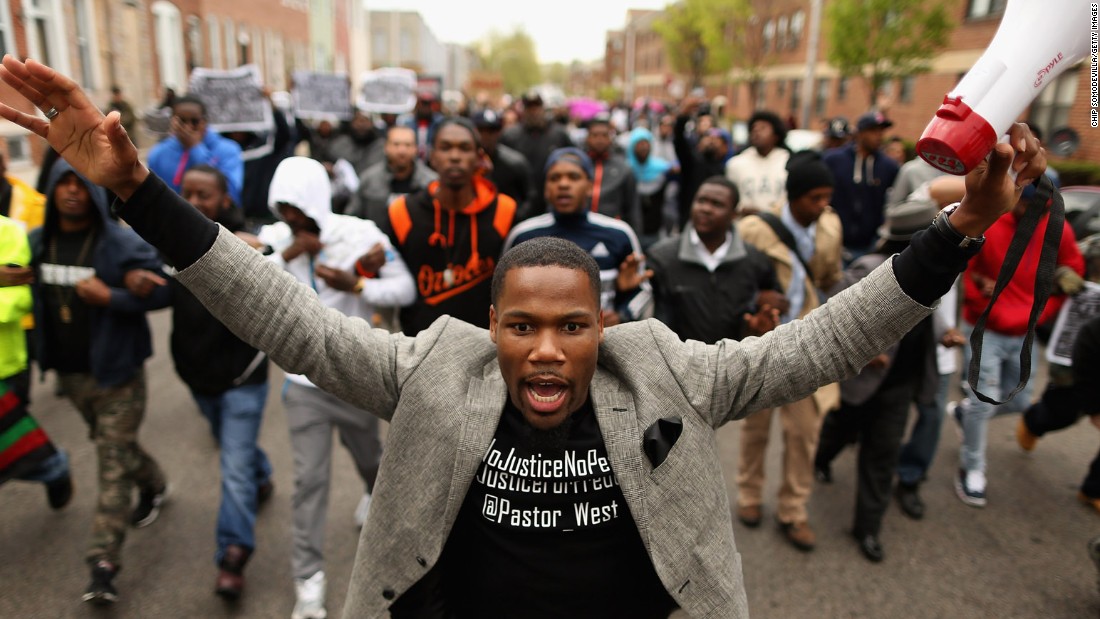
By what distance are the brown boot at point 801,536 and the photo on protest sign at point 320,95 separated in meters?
8.70

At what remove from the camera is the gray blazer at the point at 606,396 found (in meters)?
1.60

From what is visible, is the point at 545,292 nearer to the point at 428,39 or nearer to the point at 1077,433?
the point at 1077,433

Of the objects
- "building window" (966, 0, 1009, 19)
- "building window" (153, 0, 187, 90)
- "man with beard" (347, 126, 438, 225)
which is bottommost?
"man with beard" (347, 126, 438, 225)

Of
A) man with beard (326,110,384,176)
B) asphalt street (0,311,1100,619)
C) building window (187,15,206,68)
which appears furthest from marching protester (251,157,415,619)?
building window (187,15,206,68)

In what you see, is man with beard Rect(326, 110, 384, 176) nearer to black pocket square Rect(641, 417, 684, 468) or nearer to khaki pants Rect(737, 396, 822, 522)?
khaki pants Rect(737, 396, 822, 522)

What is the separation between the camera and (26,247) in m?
3.35

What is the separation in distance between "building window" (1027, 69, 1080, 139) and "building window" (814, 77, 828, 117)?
546 inches

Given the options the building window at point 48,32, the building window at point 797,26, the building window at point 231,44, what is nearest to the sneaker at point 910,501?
the building window at point 48,32

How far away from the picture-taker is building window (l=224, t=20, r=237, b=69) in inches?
1022

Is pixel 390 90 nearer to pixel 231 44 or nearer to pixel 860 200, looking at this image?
pixel 860 200

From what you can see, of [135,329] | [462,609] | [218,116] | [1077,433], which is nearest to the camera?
[462,609]

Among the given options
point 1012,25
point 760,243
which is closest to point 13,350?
point 760,243

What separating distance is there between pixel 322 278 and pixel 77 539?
2.07 m

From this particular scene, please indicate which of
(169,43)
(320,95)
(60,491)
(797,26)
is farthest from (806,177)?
(797,26)
